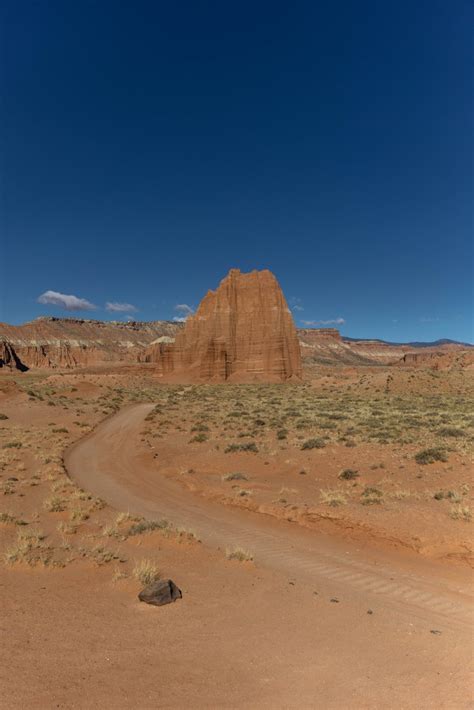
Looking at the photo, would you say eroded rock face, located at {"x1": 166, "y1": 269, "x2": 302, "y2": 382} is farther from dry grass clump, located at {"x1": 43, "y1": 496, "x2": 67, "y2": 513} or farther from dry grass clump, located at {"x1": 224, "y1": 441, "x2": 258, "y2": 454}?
dry grass clump, located at {"x1": 43, "y1": 496, "x2": 67, "y2": 513}

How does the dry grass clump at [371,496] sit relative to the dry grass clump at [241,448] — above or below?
below

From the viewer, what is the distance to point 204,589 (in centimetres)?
717

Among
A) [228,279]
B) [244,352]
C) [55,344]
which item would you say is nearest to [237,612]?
[244,352]

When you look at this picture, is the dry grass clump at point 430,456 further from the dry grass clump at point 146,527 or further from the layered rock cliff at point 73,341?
the layered rock cliff at point 73,341

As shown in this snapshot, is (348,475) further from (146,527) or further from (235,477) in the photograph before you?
(146,527)

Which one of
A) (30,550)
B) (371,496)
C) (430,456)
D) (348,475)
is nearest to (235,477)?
(348,475)

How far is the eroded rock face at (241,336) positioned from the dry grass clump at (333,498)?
54247 millimetres

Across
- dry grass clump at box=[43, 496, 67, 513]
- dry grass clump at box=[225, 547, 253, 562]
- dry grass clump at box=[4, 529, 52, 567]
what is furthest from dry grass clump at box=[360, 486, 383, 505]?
dry grass clump at box=[43, 496, 67, 513]

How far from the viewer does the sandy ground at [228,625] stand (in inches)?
179

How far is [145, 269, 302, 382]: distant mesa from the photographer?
68812 millimetres

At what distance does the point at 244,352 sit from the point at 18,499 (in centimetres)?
5945

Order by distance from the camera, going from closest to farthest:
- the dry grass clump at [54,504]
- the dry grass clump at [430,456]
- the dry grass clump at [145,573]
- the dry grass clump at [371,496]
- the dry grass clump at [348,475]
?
the dry grass clump at [145,573]
the dry grass clump at [54,504]
the dry grass clump at [371,496]
the dry grass clump at [348,475]
the dry grass clump at [430,456]

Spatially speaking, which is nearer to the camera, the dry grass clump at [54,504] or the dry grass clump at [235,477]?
the dry grass clump at [54,504]

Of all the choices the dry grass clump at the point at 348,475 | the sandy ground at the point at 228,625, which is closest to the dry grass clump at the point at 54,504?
the sandy ground at the point at 228,625
